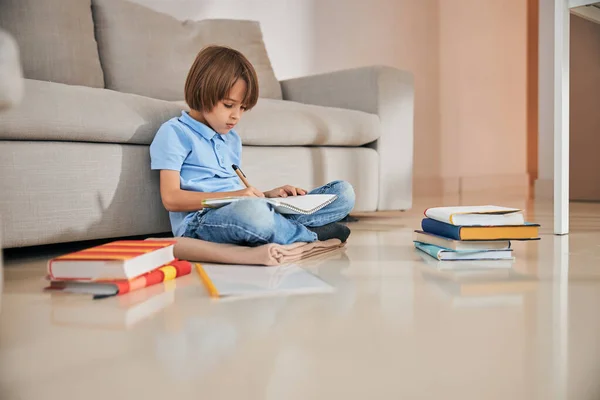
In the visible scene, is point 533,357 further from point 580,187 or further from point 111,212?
point 580,187

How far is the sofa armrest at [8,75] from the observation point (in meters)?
0.70

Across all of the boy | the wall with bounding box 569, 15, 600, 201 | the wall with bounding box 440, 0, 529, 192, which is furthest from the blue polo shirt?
the wall with bounding box 440, 0, 529, 192

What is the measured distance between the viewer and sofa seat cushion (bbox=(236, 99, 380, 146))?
201 centimetres

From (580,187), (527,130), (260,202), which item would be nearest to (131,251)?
(260,202)

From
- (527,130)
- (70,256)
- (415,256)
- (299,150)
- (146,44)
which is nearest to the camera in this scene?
(70,256)

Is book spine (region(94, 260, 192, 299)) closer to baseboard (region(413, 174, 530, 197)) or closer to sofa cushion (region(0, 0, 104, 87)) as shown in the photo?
sofa cushion (region(0, 0, 104, 87))

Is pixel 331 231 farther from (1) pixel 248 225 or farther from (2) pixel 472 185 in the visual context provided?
(2) pixel 472 185

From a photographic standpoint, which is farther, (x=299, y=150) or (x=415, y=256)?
(x=299, y=150)

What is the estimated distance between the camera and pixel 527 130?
486 cm

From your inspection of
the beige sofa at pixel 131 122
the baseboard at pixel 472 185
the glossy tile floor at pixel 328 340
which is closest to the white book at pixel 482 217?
the glossy tile floor at pixel 328 340

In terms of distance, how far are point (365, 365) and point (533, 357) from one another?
206mm

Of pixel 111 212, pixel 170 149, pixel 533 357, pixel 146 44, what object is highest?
pixel 146 44

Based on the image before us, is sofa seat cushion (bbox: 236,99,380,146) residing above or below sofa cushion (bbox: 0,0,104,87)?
below

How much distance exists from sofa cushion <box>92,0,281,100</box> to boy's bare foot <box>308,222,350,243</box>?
0.95 m
